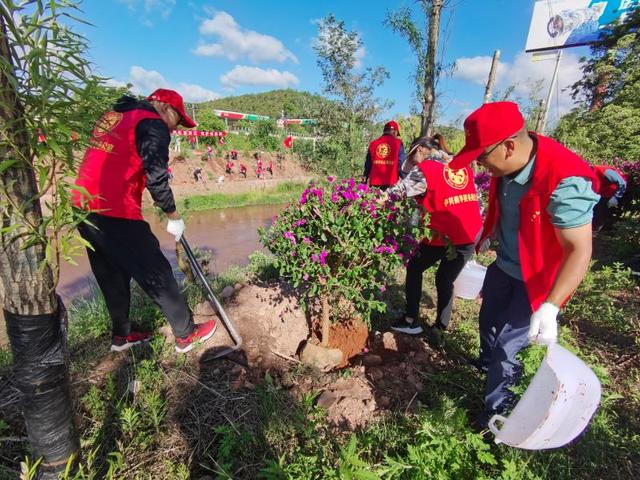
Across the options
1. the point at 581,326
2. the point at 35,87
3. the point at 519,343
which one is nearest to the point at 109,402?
the point at 35,87

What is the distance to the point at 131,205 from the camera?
209 centimetres

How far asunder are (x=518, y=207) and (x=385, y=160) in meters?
3.23

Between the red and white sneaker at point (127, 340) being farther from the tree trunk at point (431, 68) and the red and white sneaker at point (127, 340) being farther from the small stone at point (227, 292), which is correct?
the tree trunk at point (431, 68)

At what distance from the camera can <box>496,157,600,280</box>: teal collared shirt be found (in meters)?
1.30

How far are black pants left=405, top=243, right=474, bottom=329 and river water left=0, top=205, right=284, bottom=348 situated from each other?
Result: 7.59 feet

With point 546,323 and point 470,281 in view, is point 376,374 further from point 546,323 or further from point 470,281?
point 470,281

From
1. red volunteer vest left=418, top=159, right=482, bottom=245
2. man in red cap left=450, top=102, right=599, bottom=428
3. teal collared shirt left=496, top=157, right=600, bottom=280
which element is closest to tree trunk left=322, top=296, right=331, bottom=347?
red volunteer vest left=418, top=159, right=482, bottom=245

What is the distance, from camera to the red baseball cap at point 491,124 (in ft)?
4.84

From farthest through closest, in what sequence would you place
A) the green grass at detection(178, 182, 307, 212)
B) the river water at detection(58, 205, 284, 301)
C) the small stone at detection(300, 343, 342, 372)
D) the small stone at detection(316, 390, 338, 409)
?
the green grass at detection(178, 182, 307, 212)
the river water at detection(58, 205, 284, 301)
the small stone at detection(300, 343, 342, 372)
the small stone at detection(316, 390, 338, 409)

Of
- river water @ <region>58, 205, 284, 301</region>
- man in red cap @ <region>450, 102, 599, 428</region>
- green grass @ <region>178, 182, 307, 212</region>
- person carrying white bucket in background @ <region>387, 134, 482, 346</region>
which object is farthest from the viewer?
green grass @ <region>178, 182, 307, 212</region>

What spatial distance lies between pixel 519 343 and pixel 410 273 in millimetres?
1200

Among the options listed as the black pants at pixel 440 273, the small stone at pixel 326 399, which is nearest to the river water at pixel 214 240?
the black pants at pixel 440 273

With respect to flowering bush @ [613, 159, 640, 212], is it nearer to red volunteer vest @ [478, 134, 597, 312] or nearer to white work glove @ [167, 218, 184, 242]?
red volunteer vest @ [478, 134, 597, 312]

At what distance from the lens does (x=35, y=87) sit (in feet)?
2.84
